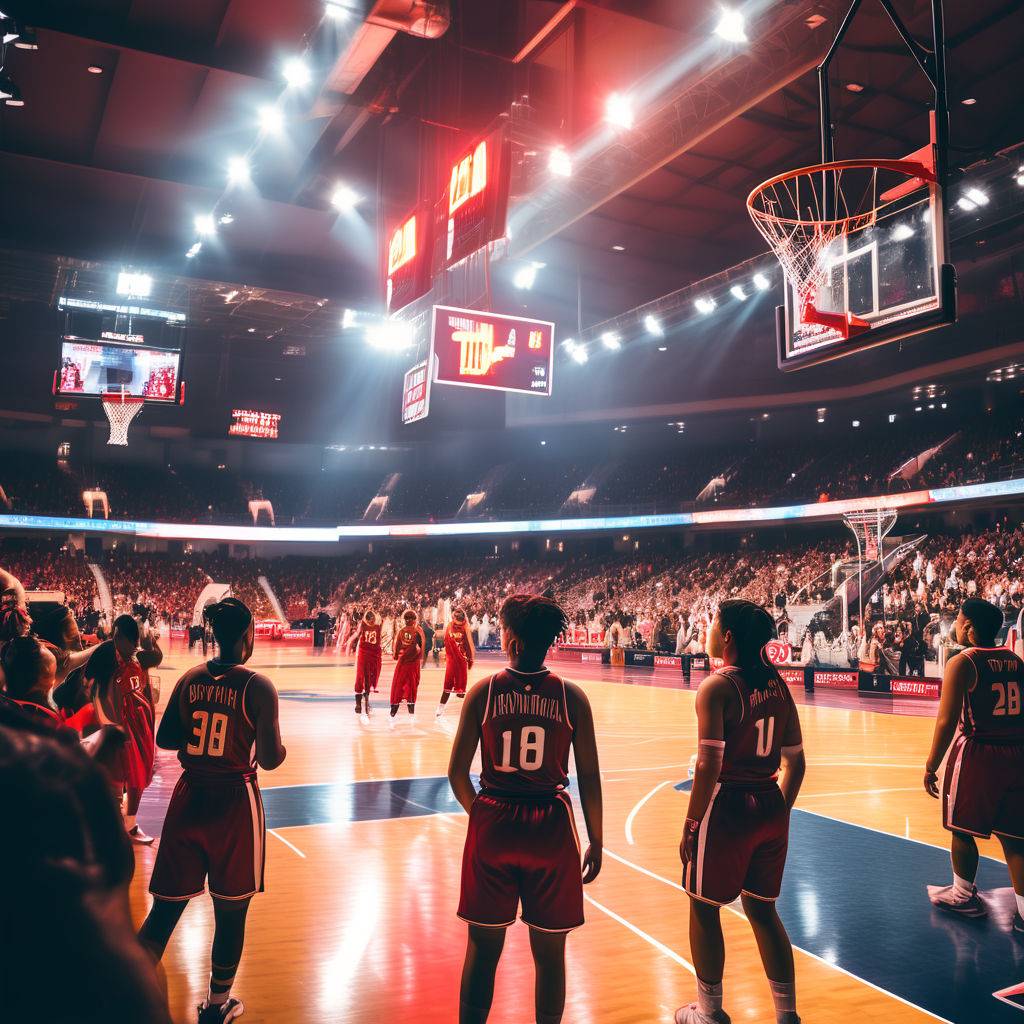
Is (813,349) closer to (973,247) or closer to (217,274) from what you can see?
(217,274)

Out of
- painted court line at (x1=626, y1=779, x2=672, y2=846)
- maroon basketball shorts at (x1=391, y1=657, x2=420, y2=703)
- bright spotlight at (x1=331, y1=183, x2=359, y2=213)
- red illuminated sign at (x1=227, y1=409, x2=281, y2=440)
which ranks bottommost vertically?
painted court line at (x1=626, y1=779, x2=672, y2=846)

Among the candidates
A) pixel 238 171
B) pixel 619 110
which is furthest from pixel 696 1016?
pixel 238 171

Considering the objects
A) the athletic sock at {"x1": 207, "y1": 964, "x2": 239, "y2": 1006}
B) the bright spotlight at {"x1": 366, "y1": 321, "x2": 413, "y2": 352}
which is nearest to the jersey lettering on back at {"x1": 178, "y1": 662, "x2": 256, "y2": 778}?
the athletic sock at {"x1": 207, "y1": 964, "x2": 239, "y2": 1006}

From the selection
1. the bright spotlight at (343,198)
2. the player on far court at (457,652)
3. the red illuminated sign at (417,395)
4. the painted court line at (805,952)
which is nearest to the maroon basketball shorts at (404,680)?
the player on far court at (457,652)

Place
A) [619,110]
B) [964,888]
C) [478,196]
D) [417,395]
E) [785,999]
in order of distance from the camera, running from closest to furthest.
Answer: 1. [785,999]
2. [964,888]
3. [478,196]
4. [619,110]
5. [417,395]

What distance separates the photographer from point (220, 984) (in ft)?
13.4

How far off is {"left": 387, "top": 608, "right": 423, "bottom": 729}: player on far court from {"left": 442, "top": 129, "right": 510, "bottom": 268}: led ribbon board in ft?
17.6

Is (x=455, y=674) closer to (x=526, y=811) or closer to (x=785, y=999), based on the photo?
(x=785, y=999)

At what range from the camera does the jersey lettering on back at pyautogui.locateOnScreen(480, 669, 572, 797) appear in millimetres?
3588

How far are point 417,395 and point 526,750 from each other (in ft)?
40.9

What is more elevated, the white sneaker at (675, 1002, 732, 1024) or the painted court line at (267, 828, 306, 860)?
A: the white sneaker at (675, 1002, 732, 1024)

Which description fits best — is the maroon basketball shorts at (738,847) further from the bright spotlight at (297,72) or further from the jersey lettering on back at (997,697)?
the bright spotlight at (297,72)

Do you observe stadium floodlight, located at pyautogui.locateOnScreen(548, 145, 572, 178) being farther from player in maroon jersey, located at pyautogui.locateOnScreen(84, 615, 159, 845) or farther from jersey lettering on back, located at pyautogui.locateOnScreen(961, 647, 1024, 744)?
jersey lettering on back, located at pyautogui.locateOnScreen(961, 647, 1024, 744)

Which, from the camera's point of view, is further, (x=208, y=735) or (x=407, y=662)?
(x=407, y=662)
